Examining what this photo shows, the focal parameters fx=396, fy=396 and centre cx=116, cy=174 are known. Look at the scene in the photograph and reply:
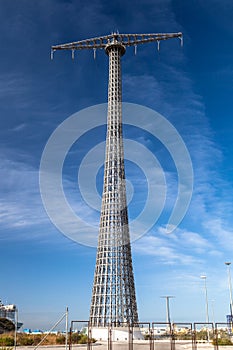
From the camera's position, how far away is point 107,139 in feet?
196

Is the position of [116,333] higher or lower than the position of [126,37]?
lower

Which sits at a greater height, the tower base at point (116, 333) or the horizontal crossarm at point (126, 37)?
the horizontal crossarm at point (126, 37)

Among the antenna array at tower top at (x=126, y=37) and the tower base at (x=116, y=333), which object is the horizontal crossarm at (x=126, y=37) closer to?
the antenna array at tower top at (x=126, y=37)

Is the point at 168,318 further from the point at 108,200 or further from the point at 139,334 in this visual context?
the point at 108,200

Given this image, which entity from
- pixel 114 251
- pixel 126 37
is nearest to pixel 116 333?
pixel 114 251

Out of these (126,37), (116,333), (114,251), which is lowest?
(116,333)

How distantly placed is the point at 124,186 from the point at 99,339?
20682 millimetres

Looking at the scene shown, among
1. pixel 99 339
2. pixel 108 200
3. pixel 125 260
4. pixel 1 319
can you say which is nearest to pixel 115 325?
pixel 99 339

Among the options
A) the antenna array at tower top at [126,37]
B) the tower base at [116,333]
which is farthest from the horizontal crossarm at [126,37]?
the tower base at [116,333]

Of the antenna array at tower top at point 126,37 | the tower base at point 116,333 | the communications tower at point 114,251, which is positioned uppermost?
the antenna array at tower top at point 126,37

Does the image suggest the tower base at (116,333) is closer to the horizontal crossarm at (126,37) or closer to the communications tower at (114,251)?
the communications tower at (114,251)

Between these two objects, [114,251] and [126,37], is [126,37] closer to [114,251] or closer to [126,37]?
[126,37]

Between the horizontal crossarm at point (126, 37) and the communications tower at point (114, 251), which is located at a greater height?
the horizontal crossarm at point (126, 37)

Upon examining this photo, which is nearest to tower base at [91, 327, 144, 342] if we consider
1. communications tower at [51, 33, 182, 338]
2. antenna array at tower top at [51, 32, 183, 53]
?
communications tower at [51, 33, 182, 338]
